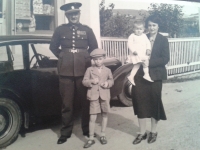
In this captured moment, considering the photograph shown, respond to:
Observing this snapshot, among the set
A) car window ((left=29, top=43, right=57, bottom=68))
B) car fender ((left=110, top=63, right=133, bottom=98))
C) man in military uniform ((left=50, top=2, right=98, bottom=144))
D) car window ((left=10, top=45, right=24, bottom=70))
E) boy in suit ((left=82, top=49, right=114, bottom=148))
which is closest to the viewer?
boy in suit ((left=82, top=49, right=114, bottom=148))

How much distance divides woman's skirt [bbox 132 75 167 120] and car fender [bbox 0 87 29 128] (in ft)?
3.65

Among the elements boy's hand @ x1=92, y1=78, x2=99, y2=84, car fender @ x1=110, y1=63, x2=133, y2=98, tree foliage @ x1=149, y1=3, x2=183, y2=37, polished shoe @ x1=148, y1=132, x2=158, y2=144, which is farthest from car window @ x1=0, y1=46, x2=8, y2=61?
polished shoe @ x1=148, y1=132, x2=158, y2=144

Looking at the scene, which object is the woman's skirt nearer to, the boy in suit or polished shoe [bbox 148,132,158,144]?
polished shoe [bbox 148,132,158,144]

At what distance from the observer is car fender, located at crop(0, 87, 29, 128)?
2309mm

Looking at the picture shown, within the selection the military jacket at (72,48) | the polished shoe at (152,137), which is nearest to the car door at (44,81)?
the military jacket at (72,48)

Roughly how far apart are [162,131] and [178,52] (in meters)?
0.97

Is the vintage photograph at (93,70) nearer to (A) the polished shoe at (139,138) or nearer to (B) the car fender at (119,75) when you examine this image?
(A) the polished shoe at (139,138)

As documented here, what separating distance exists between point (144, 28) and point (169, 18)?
0.99 ft

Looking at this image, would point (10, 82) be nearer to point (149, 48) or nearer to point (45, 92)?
point (45, 92)

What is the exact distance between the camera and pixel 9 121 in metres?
2.38

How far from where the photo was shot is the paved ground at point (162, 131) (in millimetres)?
2162

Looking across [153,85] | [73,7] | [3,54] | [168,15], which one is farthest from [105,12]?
[3,54]

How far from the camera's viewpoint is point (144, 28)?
216cm

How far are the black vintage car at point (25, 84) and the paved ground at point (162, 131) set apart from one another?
0.20 meters
